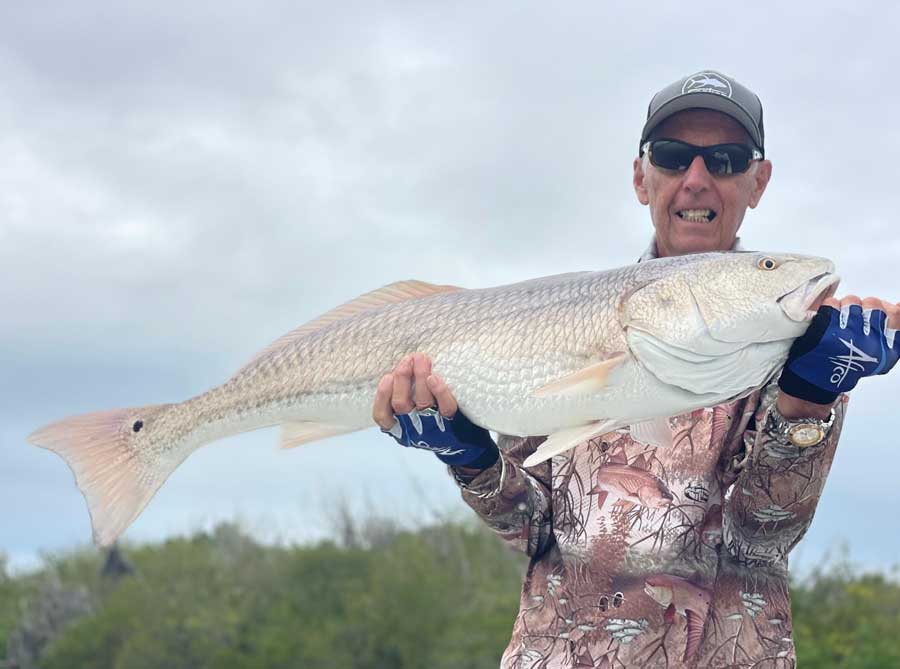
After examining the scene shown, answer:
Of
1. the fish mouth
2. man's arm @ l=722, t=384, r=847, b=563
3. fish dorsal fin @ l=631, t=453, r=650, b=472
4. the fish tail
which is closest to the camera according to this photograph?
the fish mouth

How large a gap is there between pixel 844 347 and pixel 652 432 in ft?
2.56

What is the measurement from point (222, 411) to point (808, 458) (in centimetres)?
252

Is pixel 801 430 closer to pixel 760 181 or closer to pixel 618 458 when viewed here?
pixel 618 458

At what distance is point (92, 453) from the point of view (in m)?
5.03

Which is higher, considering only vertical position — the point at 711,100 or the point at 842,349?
the point at 711,100

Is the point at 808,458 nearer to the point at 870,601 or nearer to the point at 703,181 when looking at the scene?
the point at 703,181

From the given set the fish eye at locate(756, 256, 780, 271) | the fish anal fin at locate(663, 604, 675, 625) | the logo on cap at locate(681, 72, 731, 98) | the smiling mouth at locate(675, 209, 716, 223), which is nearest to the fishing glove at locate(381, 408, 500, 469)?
the fish anal fin at locate(663, 604, 675, 625)

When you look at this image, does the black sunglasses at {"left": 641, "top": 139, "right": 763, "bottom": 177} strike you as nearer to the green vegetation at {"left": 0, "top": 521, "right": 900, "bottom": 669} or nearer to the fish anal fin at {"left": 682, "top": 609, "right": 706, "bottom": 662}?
the fish anal fin at {"left": 682, "top": 609, "right": 706, "bottom": 662}

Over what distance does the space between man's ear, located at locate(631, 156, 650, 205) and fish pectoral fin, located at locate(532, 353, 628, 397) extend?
1423mm

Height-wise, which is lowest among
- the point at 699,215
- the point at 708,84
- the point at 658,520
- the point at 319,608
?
the point at 319,608

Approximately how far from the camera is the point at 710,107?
15.8 ft

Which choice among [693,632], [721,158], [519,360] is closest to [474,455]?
[519,360]

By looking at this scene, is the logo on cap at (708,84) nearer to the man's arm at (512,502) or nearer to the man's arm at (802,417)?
the man's arm at (802,417)

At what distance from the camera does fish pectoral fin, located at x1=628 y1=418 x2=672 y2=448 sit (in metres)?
4.07
